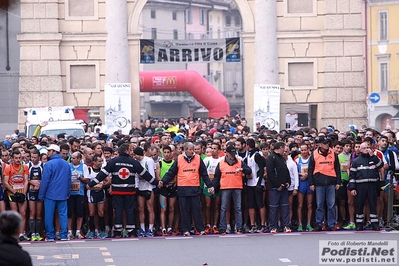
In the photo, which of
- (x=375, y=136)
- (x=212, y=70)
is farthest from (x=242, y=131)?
(x=212, y=70)

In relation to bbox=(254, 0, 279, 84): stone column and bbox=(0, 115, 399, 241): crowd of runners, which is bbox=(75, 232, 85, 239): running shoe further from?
bbox=(254, 0, 279, 84): stone column

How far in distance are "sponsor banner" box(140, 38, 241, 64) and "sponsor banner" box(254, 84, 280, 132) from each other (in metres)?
3.13

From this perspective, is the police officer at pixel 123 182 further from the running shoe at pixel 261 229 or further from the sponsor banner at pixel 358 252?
the sponsor banner at pixel 358 252

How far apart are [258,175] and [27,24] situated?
1738 cm

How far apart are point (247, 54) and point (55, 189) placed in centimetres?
1790

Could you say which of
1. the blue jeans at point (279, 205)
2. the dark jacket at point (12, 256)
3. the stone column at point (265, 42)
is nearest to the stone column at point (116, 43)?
the stone column at point (265, 42)

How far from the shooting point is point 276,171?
796 inches

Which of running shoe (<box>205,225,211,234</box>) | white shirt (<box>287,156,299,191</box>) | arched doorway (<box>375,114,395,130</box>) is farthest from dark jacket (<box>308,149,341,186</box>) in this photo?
arched doorway (<box>375,114,395,130</box>)

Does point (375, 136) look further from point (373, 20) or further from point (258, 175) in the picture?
point (373, 20)

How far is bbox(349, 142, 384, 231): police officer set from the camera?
2014cm

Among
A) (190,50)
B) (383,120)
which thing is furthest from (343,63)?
(383,120)

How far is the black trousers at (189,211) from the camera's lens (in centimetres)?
2000

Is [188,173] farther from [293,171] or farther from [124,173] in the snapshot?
[293,171]

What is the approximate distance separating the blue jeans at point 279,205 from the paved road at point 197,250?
60 cm
